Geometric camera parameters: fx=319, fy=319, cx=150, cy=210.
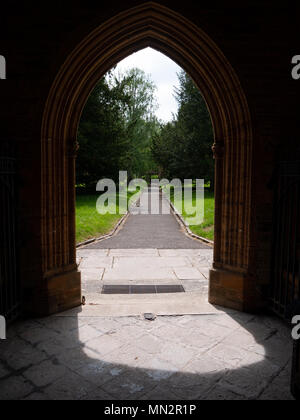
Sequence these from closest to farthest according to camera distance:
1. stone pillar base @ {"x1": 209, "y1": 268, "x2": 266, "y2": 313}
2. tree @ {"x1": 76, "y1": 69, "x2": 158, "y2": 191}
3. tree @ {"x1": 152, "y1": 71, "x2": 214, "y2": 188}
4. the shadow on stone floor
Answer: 1. the shadow on stone floor
2. stone pillar base @ {"x1": 209, "y1": 268, "x2": 266, "y2": 313}
3. tree @ {"x1": 76, "y1": 69, "x2": 158, "y2": 191}
4. tree @ {"x1": 152, "y1": 71, "x2": 214, "y2": 188}

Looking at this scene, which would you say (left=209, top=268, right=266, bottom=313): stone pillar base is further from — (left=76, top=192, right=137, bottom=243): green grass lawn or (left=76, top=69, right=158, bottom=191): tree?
(left=76, top=69, right=158, bottom=191): tree

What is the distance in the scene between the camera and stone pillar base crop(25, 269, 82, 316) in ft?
14.8

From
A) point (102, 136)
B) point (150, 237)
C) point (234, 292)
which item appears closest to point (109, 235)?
point (150, 237)

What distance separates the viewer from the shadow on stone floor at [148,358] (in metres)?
2.86

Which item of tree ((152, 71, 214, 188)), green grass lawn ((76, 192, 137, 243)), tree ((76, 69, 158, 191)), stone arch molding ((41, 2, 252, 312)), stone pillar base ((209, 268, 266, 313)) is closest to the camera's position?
stone arch molding ((41, 2, 252, 312))

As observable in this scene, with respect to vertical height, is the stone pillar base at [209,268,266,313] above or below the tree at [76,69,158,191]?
below

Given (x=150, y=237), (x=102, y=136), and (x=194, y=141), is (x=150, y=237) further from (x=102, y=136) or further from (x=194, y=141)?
(x=194, y=141)

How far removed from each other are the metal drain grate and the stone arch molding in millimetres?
965

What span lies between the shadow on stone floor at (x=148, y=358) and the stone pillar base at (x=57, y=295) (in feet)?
0.69

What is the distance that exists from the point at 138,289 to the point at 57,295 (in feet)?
5.56

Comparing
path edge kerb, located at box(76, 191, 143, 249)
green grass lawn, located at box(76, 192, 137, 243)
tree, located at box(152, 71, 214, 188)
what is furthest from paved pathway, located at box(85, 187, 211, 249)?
tree, located at box(152, 71, 214, 188)

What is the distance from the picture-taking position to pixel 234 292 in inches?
189
